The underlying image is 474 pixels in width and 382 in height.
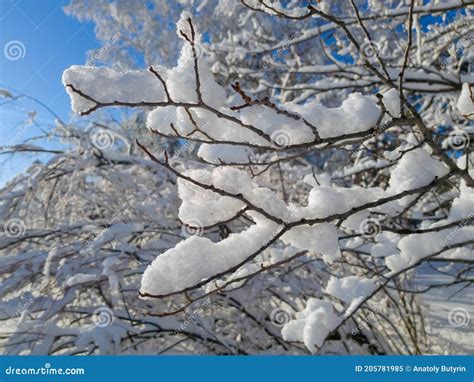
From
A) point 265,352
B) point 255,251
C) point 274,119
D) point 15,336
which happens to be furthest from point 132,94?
point 265,352

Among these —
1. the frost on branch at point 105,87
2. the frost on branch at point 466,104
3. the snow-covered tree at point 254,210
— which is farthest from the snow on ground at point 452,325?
the frost on branch at point 105,87

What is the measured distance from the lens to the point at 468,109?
1.29m

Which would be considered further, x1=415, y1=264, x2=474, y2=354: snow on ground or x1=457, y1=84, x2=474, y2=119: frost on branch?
x1=415, y1=264, x2=474, y2=354: snow on ground

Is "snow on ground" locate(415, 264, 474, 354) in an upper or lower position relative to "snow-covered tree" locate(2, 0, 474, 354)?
lower

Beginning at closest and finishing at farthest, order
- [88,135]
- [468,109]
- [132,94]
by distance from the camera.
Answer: [132,94] < [468,109] < [88,135]

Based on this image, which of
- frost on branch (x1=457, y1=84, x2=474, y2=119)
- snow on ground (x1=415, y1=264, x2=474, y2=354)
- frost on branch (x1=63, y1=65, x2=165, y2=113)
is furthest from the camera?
snow on ground (x1=415, y1=264, x2=474, y2=354)

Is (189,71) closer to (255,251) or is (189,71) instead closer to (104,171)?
(255,251)

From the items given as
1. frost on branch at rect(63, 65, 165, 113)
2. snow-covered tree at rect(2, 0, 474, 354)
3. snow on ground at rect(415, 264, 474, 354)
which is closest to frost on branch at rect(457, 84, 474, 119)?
snow-covered tree at rect(2, 0, 474, 354)

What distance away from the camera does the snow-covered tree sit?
3.30 feet

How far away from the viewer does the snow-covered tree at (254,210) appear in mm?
1005

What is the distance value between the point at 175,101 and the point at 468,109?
917mm

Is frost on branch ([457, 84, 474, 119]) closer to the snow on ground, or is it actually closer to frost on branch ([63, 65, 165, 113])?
frost on branch ([63, 65, 165, 113])

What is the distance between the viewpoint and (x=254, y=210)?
0.99m

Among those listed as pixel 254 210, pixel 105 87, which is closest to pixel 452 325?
pixel 254 210
